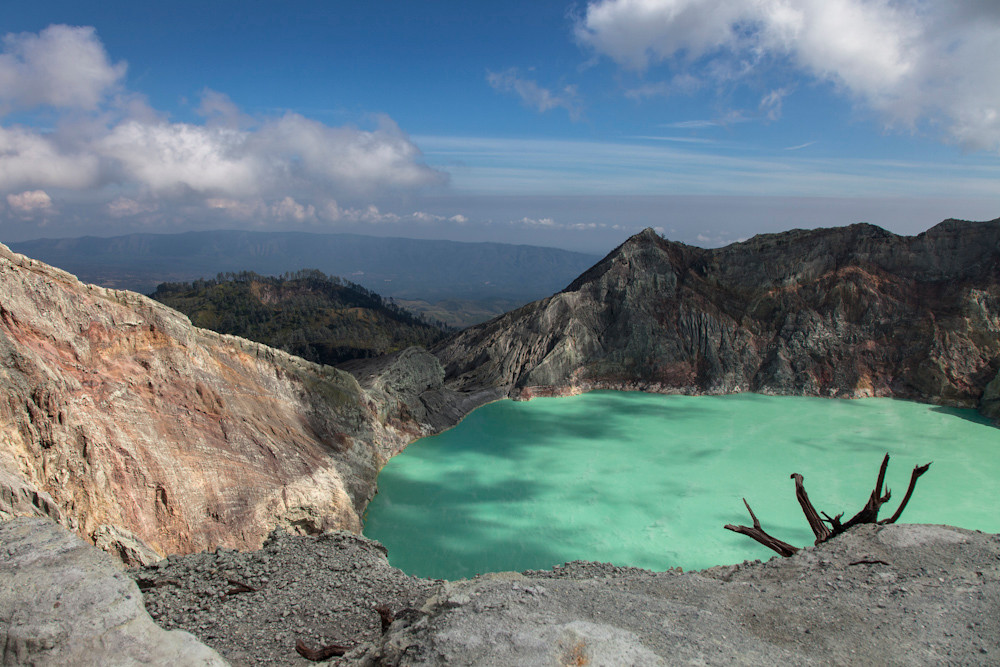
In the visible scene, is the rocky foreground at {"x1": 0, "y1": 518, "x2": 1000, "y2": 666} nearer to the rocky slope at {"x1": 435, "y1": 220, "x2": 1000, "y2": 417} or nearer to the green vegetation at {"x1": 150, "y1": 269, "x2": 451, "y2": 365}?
the rocky slope at {"x1": 435, "y1": 220, "x2": 1000, "y2": 417}

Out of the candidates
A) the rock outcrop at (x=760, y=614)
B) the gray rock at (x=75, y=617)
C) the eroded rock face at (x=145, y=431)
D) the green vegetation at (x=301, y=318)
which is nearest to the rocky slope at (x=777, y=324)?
the eroded rock face at (x=145, y=431)

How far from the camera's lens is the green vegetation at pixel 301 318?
62.6 meters

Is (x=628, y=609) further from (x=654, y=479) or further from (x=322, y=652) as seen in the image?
(x=654, y=479)

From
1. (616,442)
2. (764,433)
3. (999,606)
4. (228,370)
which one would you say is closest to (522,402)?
(616,442)

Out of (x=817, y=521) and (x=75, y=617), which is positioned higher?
(x=75, y=617)

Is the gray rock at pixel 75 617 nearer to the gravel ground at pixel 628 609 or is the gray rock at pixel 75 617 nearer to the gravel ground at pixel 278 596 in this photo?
the gravel ground at pixel 628 609

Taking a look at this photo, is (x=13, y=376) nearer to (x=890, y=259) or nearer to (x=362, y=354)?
(x=362, y=354)

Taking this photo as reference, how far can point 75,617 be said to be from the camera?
5.89 metres

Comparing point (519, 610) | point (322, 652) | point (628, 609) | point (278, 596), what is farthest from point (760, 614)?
point (278, 596)

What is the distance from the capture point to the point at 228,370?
62.9 ft

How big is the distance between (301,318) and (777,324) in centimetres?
5806

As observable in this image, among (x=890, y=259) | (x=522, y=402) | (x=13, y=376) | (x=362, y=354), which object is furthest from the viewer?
(x=362, y=354)

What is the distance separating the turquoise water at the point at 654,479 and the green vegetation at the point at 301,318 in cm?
3341

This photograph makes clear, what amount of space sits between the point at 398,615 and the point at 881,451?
2743 centimetres
